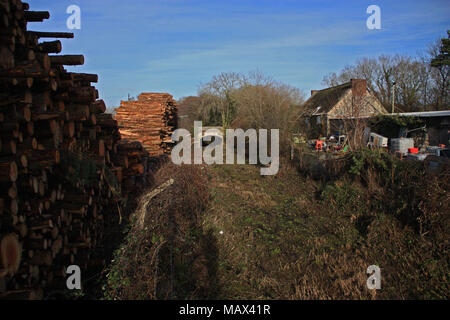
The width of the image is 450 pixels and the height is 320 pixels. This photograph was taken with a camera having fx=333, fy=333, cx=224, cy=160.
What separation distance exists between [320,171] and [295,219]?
433 cm

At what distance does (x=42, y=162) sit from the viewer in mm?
3557

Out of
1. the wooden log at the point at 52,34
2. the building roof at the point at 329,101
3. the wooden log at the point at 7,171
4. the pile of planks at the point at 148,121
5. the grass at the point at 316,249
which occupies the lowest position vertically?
the grass at the point at 316,249

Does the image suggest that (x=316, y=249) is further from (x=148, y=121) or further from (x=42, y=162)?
(x=148, y=121)

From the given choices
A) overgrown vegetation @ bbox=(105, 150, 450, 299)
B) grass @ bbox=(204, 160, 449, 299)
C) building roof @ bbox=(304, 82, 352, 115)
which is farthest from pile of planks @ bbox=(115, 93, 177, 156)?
building roof @ bbox=(304, 82, 352, 115)

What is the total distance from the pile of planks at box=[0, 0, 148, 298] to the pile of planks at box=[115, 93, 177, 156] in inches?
246

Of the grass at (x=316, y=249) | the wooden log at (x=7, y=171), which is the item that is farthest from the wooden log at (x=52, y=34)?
the grass at (x=316, y=249)

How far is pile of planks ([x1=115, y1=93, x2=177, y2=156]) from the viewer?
1129 cm

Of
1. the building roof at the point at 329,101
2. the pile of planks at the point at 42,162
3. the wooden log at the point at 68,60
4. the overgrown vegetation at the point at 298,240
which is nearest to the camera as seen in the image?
the pile of planks at the point at 42,162

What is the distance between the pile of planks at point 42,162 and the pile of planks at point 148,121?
6236mm

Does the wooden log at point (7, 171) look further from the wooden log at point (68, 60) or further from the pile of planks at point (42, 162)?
the wooden log at point (68, 60)

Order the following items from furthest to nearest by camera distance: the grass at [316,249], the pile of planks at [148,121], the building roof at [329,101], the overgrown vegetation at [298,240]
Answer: the building roof at [329,101], the pile of planks at [148,121], the grass at [316,249], the overgrown vegetation at [298,240]

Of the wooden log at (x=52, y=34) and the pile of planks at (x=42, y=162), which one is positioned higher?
the wooden log at (x=52, y=34)

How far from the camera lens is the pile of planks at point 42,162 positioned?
3221 mm
